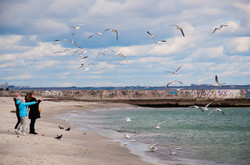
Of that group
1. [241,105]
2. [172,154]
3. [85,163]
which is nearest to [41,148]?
[85,163]

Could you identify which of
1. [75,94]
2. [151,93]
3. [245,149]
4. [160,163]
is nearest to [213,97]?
[151,93]

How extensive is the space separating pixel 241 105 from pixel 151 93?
28.0 m

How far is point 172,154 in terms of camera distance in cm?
1526

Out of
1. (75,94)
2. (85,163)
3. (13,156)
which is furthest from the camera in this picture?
(75,94)

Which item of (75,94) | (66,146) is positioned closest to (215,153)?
(66,146)

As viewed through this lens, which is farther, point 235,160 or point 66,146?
point 235,160

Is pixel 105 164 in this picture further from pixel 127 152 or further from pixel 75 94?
pixel 75 94

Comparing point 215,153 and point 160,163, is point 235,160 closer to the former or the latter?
point 215,153

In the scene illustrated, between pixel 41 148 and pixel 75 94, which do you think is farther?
pixel 75 94

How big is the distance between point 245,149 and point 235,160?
3.88 metres

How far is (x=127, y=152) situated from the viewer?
14.8 metres

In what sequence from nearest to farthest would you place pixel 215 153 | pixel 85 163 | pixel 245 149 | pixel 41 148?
pixel 85 163, pixel 41 148, pixel 215 153, pixel 245 149

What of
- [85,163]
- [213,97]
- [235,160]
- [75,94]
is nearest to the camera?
[85,163]

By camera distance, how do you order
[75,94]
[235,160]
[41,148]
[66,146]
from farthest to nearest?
[75,94] → [235,160] → [66,146] → [41,148]
